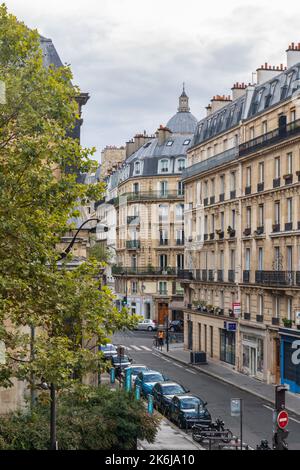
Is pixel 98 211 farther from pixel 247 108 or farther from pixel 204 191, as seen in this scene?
pixel 247 108

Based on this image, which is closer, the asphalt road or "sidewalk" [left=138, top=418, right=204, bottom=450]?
"sidewalk" [left=138, top=418, right=204, bottom=450]

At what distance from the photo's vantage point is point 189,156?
6300 cm

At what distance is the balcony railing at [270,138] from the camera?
1673 inches

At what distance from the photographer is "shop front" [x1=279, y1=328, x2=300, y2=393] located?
41.3m

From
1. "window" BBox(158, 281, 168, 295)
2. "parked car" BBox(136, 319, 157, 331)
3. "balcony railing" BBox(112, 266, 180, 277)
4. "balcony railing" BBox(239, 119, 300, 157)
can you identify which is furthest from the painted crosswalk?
"balcony railing" BBox(239, 119, 300, 157)

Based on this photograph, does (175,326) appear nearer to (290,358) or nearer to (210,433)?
(290,358)

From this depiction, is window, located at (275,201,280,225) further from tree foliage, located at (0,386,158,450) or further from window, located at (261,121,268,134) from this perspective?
tree foliage, located at (0,386,158,450)

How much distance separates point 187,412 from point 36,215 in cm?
1527

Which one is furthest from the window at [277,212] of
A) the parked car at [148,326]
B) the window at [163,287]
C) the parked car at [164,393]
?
the window at [163,287]

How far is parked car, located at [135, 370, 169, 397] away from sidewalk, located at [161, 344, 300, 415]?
5712mm

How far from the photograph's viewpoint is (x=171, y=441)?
27.2 metres

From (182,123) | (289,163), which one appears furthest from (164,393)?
(182,123)
